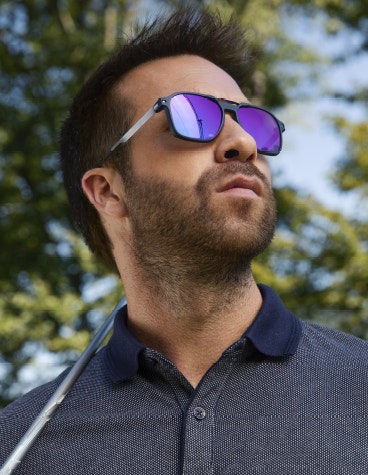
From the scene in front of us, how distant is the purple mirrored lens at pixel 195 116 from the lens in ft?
6.58

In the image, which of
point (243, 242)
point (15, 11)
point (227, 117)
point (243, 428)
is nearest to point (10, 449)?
point (243, 428)

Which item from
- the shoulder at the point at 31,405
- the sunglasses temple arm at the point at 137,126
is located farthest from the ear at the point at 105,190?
the shoulder at the point at 31,405

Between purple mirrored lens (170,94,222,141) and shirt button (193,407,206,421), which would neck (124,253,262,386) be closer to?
shirt button (193,407,206,421)

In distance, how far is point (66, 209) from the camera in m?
9.72

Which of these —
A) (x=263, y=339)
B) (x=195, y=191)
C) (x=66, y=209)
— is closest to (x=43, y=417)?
(x=263, y=339)

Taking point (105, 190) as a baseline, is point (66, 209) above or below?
below

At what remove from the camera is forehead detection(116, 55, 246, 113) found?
2.19 m

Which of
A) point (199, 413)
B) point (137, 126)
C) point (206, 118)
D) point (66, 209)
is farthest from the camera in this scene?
point (66, 209)

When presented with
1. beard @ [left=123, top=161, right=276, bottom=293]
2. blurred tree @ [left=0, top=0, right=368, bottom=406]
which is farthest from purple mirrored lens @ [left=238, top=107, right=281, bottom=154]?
blurred tree @ [left=0, top=0, right=368, bottom=406]

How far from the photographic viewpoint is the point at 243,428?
1.66m

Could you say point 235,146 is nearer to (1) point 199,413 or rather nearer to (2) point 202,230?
(2) point 202,230

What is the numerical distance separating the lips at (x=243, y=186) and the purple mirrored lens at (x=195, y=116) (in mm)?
160

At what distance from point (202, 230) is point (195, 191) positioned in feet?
0.37

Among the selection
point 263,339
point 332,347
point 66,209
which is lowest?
point 66,209
